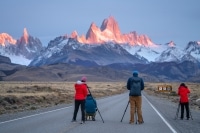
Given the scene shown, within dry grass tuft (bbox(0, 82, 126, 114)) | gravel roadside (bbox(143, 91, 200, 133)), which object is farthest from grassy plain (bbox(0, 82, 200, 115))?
gravel roadside (bbox(143, 91, 200, 133))

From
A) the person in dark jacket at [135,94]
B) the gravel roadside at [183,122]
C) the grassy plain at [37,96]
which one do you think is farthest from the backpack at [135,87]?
the grassy plain at [37,96]

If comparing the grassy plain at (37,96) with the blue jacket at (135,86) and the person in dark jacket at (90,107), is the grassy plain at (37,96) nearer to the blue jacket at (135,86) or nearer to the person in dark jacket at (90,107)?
the person in dark jacket at (90,107)

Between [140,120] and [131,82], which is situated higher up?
[131,82]

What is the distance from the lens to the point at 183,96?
22.5 m

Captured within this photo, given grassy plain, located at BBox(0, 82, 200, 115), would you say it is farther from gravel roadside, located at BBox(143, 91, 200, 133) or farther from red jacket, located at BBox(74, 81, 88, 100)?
red jacket, located at BBox(74, 81, 88, 100)

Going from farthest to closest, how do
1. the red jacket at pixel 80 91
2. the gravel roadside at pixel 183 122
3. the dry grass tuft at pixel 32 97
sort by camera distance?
the dry grass tuft at pixel 32 97 < the red jacket at pixel 80 91 < the gravel roadside at pixel 183 122

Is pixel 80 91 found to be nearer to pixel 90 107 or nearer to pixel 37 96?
pixel 90 107

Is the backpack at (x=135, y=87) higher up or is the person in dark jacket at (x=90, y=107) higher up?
the backpack at (x=135, y=87)

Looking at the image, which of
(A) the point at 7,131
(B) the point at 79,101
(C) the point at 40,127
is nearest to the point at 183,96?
(B) the point at 79,101

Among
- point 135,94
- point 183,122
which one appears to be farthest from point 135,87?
point 183,122

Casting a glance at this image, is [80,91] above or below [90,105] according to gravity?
above

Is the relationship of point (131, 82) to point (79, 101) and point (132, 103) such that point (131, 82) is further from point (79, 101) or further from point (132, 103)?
point (79, 101)

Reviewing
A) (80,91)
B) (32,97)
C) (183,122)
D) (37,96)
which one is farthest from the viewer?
(37,96)

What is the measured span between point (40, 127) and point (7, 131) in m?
1.76
